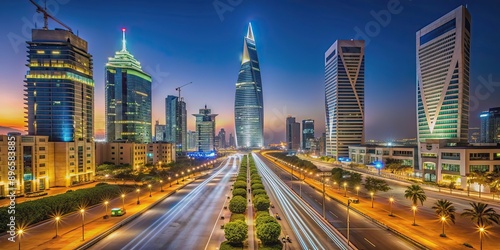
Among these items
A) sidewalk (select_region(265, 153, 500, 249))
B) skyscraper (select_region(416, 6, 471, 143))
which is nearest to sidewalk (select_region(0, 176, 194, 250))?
sidewalk (select_region(265, 153, 500, 249))

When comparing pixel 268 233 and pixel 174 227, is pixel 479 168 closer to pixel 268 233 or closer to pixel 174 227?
pixel 268 233

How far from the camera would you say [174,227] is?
50.6 metres

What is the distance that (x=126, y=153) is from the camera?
495 ft

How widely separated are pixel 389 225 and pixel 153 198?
5644 centimetres

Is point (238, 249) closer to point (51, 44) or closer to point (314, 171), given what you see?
point (314, 171)

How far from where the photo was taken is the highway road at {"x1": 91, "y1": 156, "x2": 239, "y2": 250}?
137ft

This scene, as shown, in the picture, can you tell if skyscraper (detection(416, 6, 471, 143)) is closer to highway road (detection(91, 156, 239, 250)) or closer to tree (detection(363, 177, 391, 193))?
tree (detection(363, 177, 391, 193))

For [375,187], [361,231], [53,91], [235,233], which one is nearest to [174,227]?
[235,233]

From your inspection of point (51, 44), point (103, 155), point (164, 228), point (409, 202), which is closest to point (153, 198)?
point (164, 228)

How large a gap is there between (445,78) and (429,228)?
120876 mm

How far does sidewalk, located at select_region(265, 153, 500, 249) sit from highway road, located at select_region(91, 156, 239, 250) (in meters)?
29.2

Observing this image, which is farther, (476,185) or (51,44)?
(51,44)

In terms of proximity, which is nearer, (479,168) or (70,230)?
(70,230)

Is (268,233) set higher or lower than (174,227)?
higher
